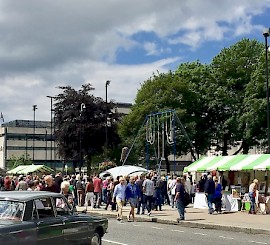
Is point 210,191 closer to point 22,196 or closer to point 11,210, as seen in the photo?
point 22,196

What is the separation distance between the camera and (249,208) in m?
25.9

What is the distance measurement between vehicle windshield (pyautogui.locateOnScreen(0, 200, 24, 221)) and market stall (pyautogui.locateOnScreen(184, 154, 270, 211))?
17.5m

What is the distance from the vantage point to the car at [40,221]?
9.38 metres

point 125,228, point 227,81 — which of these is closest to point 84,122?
point 227,81

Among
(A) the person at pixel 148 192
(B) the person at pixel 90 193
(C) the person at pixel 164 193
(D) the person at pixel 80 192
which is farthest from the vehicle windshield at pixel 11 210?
(D) the person at pixel 80 192

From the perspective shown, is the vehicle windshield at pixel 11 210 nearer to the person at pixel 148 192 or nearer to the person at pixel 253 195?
the person at pixel 148 192

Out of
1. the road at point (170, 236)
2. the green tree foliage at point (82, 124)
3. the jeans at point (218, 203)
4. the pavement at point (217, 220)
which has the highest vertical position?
the green tree foliage at point (82, 124)

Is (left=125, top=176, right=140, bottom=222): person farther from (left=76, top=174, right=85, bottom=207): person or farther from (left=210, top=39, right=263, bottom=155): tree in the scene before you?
(left=210, top=39, right=263, bottom=155): tree

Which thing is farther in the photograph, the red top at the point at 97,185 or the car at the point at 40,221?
the red top at the point at 97,185

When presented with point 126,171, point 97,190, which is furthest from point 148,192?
point 126,171

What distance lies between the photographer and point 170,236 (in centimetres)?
1702

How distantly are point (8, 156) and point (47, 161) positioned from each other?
8780 mm

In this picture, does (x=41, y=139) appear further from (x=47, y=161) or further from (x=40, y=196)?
(x=40, y=196)

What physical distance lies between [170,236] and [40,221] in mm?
7817
